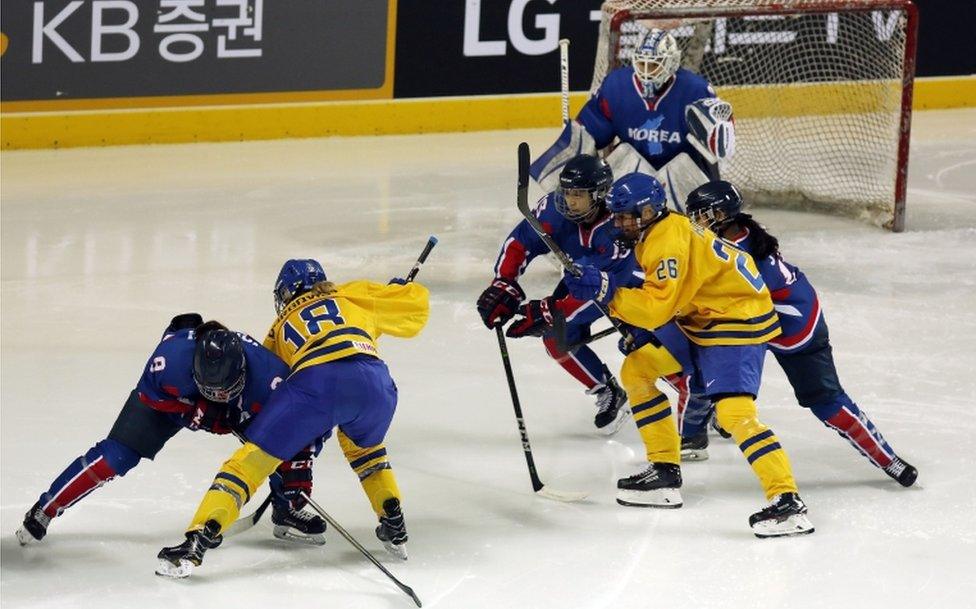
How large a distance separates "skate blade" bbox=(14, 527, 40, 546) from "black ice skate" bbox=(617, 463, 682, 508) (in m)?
1.52

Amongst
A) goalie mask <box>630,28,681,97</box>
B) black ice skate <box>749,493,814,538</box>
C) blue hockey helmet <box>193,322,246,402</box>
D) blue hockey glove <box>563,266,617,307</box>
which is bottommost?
black ice skate <box>749,493,814,538</box>

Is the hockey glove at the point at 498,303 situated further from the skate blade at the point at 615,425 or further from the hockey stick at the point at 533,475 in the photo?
the skate blade at the point at 615,425

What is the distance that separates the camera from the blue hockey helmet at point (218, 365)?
3723mm

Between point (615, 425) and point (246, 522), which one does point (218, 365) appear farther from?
point (615, 425)

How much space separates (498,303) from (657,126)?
170 cm

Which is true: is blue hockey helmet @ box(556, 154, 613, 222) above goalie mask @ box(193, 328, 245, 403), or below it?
above

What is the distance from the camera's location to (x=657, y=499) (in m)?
4.44

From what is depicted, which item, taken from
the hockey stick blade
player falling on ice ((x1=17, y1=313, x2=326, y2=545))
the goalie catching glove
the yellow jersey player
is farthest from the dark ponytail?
the goalie catching glove

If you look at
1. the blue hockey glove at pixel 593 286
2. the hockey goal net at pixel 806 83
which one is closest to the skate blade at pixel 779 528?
the blue hockey glove at pixel 593 286

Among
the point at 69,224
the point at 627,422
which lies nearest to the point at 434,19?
the point at 69,224

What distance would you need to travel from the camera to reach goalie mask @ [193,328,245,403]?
12.2 feet

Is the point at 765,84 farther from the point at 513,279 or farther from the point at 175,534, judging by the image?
the point at 175,534

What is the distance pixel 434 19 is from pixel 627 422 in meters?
4.40

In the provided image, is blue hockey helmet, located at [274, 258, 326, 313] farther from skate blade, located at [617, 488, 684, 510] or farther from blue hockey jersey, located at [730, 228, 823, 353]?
blue hockey jersey, located at [730, 228, 823, 353]
